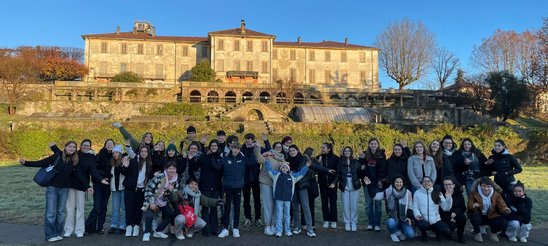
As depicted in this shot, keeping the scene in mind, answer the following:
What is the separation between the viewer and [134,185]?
7055mm

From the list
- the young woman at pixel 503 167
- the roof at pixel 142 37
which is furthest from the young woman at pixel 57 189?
the roof at pixel 142 37

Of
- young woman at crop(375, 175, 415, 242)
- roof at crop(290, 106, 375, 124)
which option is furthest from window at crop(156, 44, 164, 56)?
young woman at crop(375, 175, 415, 242)

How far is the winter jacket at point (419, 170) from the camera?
7239 mm

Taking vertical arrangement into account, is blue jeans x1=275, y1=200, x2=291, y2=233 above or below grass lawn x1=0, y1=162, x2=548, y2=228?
above

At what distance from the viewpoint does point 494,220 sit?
6887 mm

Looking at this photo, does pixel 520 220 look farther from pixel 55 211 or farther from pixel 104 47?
pixel 104 47

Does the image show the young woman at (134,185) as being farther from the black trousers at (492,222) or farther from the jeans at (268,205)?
the black trousers at (492,222)

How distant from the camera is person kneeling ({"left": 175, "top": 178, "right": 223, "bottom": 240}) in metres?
6.77

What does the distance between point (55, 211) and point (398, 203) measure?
6.13 metres

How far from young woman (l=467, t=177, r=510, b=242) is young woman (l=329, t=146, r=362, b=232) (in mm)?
1925

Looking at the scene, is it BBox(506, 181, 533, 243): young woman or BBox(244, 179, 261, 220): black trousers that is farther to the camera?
BBox(244, 179, 261, 220): black trousers

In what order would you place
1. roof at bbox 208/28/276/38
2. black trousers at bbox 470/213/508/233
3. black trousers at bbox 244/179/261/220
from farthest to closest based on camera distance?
roof at bbox 208/28/276/38, black trousers at bbox 244/179/261/220, black trousers at bbox 470/213/508/233

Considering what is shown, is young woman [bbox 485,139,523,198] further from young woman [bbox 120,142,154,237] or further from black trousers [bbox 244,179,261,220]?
young woman [bbox 120,142,154,237]

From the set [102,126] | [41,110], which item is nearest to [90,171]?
[102,126]
